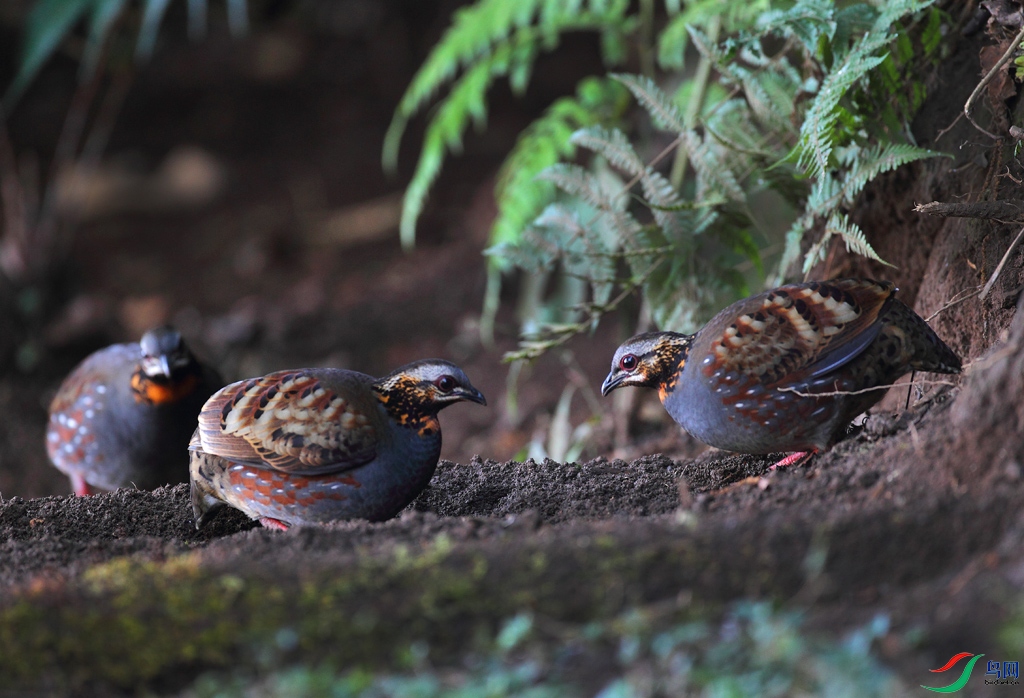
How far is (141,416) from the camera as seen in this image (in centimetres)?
504

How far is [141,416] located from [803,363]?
3270mm

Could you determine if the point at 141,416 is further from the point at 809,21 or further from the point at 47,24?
the point at 47,24

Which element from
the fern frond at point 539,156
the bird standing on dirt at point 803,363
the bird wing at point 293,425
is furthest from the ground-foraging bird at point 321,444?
the fern frond at point 539,156

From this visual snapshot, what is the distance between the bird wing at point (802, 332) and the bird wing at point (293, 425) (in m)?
1.24

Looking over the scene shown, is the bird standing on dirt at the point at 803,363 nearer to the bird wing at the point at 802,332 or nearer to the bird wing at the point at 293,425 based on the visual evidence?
the bird wing at the point at 802,332

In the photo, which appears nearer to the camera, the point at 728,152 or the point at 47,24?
the point at 728,152

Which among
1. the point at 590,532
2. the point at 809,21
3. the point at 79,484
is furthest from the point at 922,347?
the point at 79,484

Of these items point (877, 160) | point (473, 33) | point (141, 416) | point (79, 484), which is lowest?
point (79, 484)

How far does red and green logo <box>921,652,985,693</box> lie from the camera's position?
1.95 meters

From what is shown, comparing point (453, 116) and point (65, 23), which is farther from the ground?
point (65, 23)

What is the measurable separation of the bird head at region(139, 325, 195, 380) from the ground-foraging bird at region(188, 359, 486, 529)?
124 centimetres

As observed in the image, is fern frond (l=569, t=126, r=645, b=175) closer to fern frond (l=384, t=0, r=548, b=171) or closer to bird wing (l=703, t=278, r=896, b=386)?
bird wing (l=703, t=278, r=896, b=386)

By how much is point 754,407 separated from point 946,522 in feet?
3.44

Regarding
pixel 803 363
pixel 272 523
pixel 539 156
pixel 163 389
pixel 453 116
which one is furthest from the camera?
→ pixel 453 116
